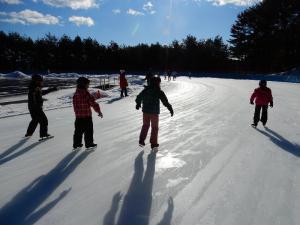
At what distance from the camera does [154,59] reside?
8162cm

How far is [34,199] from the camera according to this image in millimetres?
4363

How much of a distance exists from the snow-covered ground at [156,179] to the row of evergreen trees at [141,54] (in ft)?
190

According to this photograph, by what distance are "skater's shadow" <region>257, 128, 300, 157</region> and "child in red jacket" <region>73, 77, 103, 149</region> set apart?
4047mm

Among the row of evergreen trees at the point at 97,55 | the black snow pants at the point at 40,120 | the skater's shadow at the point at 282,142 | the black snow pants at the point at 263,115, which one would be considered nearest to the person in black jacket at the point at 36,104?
the black snow pants at the point at 40,120

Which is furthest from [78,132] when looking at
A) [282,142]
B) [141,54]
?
[141,54]

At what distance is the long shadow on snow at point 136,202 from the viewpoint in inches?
151

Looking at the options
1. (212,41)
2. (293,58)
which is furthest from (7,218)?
(212,41)

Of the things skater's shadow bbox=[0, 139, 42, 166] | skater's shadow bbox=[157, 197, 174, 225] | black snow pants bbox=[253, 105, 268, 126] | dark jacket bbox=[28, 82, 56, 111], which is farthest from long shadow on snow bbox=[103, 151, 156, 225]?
black snow pants bbox=[253, 105, 268, 126]

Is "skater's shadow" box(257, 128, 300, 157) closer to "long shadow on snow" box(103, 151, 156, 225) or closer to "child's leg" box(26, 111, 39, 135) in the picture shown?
"long shadow on snow" box(103, 151, 156, 225)

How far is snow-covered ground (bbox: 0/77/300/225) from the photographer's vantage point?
3.95 metres

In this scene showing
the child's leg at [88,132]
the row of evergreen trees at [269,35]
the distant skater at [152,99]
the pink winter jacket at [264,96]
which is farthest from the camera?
the row of evergreen trees at [269,35]

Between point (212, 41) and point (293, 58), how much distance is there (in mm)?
31770

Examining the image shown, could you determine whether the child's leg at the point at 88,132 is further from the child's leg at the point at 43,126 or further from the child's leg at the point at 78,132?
the child's leg at the point at 43,126

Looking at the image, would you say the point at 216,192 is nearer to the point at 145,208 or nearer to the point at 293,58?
the point at 145,208
